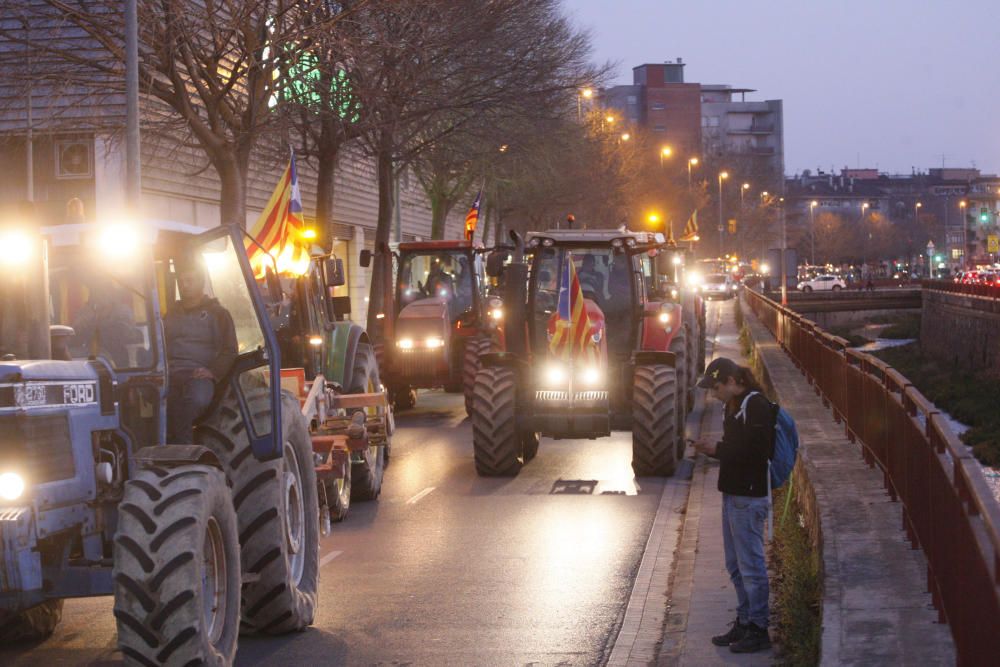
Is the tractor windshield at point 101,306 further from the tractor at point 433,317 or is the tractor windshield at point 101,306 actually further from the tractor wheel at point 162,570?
the tractor at point 433,317

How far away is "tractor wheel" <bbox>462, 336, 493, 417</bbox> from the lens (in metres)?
22.6

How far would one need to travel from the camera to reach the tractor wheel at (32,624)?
361 inches

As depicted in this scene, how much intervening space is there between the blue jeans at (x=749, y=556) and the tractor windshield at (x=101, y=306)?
336cm

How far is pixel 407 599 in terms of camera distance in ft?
35.2

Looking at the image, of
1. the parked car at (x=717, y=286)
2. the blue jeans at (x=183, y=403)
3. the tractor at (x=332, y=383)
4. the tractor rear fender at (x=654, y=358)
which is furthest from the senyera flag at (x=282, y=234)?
the parked car at (x=717, y=286)

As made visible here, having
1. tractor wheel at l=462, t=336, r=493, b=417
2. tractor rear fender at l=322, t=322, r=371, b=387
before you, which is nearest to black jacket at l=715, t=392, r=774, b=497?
tractor rear fender at l=322, t=322, r=371, b=387

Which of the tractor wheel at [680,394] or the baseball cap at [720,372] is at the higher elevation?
the baseball cap at [720,372]

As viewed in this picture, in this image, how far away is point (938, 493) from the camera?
8.31 m

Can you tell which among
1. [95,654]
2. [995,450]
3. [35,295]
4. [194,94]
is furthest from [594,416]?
[194,94]

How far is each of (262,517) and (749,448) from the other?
8.92ft

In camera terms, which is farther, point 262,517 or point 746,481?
point 746,481

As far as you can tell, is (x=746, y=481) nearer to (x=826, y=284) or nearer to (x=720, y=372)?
(x=720, y=372)

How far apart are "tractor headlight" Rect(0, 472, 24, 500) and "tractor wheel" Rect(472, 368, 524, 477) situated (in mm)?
9808

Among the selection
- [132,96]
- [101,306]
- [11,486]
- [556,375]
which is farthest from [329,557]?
[132,96]
